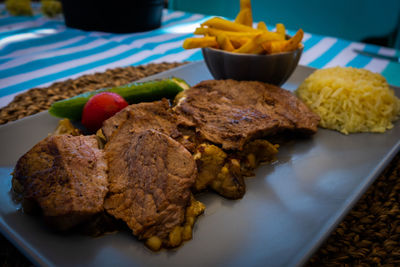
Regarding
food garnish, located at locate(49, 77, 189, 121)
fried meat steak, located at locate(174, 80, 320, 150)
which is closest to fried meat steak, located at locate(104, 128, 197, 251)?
fried meat steak, located at locate(174, 80, 320, 150)

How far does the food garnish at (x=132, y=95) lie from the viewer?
103 inches

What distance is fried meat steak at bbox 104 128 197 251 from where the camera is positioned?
5.24 ft

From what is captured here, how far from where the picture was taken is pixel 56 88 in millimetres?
3498

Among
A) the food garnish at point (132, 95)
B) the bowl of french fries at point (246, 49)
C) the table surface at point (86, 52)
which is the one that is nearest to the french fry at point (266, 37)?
the bowl of french fries at point (246, 49)

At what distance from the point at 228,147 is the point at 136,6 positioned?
3.84 metres

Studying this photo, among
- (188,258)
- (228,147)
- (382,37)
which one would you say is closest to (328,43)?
(382,37)

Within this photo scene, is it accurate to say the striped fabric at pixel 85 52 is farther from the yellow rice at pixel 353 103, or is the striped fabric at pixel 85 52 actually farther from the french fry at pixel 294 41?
the french fry at pixel 294 41

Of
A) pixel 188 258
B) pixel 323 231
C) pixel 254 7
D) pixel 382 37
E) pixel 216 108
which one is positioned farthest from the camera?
pixel 254 7

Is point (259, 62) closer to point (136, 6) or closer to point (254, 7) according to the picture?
point (136, 6)

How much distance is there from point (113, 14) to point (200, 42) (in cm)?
282

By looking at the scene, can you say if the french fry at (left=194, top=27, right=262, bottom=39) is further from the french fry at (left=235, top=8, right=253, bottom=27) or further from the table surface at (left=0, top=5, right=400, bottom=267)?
the table surface at (left=0, top=5, right=400, bottom=267)

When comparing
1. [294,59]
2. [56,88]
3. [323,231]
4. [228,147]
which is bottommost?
[56,88]

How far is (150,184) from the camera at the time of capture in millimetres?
1699

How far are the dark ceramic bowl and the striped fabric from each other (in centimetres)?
157
